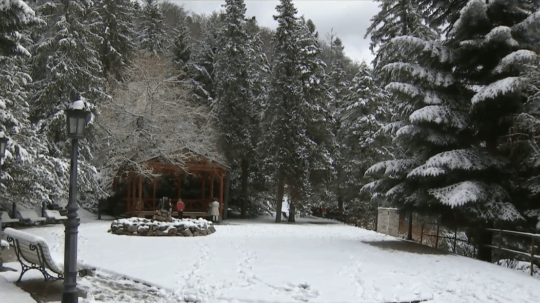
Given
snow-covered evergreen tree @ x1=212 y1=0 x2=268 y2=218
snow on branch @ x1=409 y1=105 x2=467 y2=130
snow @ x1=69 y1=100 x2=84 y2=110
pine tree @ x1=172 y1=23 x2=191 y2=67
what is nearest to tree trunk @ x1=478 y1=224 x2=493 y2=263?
snow on branch @ x1=409 y1=105 x2=467 y2=130

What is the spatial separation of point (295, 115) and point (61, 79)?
46.6 ft

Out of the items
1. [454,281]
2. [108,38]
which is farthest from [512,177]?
[108,38]

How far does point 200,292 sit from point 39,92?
1937 centimetres

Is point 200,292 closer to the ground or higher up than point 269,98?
closer to the ground

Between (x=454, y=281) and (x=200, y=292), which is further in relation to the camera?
(x=454, y=281)

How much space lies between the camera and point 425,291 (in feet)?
29.7

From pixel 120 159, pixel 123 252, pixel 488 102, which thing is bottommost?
pixel 123 252

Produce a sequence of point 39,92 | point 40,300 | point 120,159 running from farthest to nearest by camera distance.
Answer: point 120,159
point 39,92
point 40,300

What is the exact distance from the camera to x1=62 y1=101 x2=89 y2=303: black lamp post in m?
6.83

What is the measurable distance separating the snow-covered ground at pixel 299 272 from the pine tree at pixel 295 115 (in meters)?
16.1

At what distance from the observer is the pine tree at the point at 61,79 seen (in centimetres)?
2367

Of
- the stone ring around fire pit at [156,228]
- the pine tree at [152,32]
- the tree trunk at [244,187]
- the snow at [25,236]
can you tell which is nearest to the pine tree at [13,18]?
the snow at [25,236]

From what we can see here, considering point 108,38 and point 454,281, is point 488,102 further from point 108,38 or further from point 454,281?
point 108,38

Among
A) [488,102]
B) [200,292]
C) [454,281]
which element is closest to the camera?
[200,292]
